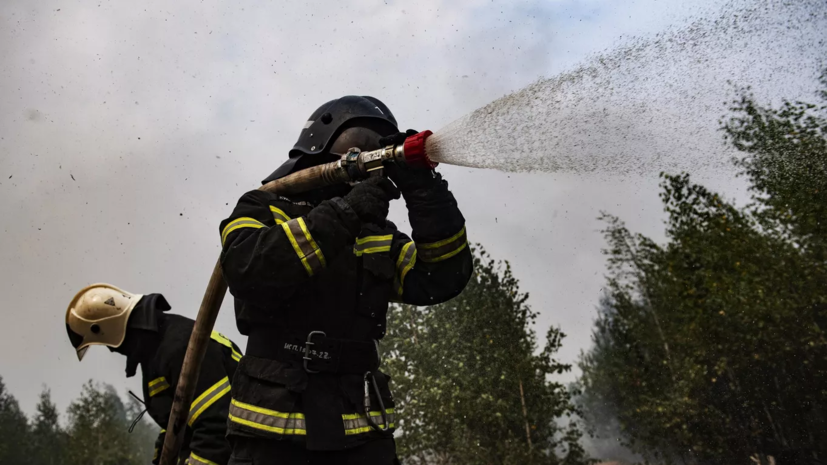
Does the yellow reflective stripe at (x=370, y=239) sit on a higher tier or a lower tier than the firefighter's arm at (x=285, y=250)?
higher

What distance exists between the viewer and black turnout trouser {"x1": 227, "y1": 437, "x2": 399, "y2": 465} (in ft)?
8.07

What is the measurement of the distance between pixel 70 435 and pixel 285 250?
47.0 metres

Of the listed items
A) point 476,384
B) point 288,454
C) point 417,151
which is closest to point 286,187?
point 417,151

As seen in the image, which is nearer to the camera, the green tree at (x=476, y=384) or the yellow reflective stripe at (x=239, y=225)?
the yellow reflective stripe at (x=239, y=225)

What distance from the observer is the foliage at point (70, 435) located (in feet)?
117

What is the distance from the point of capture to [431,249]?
9.75 ft

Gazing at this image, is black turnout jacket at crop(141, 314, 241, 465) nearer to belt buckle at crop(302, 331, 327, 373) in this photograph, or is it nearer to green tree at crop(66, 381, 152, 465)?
belt buckle at crop(302, 331, 327, 373)

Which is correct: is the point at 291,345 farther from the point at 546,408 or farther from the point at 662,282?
the point at 662,282

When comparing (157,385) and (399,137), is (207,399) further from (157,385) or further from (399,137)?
(399,137)

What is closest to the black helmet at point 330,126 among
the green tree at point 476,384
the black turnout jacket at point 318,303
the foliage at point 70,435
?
the black turnout jacket at point 318,303

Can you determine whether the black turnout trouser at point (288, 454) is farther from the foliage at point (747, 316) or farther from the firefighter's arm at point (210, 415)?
the foliage at point (747, 316)

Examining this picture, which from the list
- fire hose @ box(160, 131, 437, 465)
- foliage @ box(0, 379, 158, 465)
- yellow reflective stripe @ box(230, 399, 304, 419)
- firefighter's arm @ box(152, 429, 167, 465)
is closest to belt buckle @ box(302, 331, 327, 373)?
yellow reflective stripe @ box(230, 399, 304, 419)

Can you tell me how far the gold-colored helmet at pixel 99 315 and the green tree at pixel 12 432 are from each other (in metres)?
48.5

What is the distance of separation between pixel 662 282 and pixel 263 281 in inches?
692
